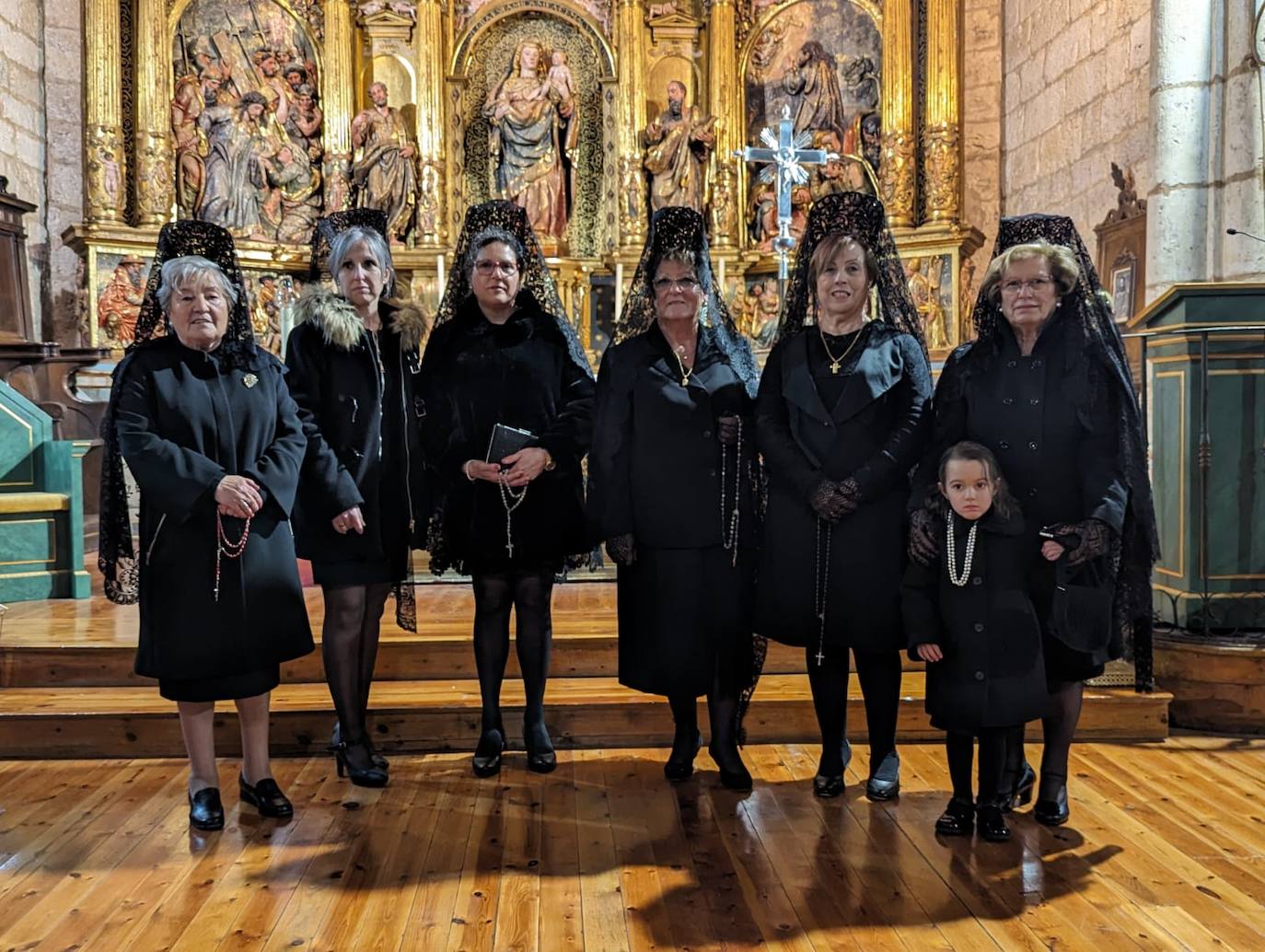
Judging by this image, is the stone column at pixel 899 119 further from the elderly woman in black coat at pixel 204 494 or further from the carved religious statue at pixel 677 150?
the elderly woman in black coat at pixel 204 494

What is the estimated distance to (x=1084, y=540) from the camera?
3.22 m

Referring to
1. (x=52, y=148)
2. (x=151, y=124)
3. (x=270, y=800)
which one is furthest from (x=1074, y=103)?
(x=52, y=148)

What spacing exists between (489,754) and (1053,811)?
5.93 feet

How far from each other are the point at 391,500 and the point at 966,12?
758 cm

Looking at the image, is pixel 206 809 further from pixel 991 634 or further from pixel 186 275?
pixel 991 634

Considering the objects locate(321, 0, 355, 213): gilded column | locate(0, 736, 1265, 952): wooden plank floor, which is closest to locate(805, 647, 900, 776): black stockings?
locate(0, 736, 1265, 952): wooden plank floor

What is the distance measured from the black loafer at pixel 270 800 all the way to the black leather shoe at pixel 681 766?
1.22m

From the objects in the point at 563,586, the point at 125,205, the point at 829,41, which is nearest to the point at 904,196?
the point at 829,41

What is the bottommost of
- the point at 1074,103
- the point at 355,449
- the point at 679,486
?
the point at 679,486

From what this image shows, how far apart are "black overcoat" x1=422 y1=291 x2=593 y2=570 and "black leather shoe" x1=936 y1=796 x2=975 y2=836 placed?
143cm

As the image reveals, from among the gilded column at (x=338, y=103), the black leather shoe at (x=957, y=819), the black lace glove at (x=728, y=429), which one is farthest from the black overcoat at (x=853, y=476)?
the gilded column at (x=338, y=103)

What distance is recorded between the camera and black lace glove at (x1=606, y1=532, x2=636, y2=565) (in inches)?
149

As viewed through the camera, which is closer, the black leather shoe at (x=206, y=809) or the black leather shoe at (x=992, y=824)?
the black leather shoe at (x=992, y=824)

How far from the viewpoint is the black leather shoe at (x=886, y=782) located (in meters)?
3.69
